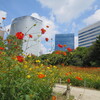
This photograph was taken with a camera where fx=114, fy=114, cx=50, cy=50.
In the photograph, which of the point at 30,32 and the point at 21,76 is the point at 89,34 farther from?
the point at 21,76

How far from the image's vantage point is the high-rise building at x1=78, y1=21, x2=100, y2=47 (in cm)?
6403

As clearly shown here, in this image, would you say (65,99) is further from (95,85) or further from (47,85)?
(95,85)

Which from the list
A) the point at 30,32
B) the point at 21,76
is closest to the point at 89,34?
the point at 30,32

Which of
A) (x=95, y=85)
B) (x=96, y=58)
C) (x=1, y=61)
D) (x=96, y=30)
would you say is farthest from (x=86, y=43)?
(x=1, y=61)

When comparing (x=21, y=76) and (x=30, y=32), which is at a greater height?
(x=30, y=32)

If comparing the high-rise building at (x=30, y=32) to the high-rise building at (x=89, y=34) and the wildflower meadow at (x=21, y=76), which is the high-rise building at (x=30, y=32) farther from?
the high-rise building at (x=89, y=34)

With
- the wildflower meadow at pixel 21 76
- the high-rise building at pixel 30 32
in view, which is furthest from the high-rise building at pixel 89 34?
the wildflower meadow at pixel 21 76

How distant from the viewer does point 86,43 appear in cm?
7012

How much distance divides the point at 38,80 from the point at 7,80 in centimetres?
75

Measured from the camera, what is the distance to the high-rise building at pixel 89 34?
2521 inches

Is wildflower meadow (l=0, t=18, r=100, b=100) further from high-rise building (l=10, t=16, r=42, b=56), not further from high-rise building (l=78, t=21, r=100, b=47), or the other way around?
high-rise building (l=78, t=21, r=100, b=47)

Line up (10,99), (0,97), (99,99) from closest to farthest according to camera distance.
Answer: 1. (10,99)
2. (0,97)
3. (99,99)

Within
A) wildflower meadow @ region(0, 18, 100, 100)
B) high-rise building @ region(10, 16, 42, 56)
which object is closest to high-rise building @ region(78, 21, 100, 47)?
high-rise building @ region(10, 16, 42, 56)

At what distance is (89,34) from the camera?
226ft
